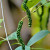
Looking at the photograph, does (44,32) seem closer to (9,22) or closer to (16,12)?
(9,22)

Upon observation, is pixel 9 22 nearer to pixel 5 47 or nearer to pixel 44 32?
pixel 5 47

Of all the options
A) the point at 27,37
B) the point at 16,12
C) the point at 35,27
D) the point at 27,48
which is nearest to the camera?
the point at 27,48

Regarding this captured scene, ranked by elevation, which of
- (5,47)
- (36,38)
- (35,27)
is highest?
(36,38)

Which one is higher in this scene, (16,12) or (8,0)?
(8,0)

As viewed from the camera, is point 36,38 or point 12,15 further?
point 12,15

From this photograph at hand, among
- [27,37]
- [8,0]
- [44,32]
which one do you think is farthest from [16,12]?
[44,32]

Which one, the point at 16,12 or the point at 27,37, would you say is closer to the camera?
the point at 27,37

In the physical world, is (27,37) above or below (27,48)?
below

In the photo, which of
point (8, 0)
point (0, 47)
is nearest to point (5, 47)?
point (0, 47)

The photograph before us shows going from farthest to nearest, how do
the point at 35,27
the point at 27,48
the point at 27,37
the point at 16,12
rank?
the point at 16,12
the point at 27,37
the point at 35,27
the point at 27,48
